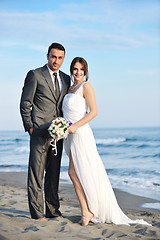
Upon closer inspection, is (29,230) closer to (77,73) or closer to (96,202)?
(96,202)

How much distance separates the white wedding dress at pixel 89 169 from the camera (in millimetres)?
3973

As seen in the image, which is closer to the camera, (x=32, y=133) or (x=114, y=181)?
(x=32, y=133)

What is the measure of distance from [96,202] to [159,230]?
849mm

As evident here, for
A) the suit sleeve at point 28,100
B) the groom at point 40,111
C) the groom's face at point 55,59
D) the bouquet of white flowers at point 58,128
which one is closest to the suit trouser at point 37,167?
the groom at point 40,111

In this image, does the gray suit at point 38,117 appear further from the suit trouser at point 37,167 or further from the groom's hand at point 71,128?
the groom's hand at point 71,128

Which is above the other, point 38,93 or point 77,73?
point 77,73

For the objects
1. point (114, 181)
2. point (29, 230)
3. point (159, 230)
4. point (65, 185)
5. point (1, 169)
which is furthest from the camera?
point (1, 169)

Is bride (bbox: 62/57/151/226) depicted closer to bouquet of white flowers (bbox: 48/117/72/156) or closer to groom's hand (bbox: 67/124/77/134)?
groom's hand (bbox: 67/124/77/134)

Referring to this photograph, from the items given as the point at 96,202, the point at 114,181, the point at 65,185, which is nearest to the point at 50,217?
the point at 96,202

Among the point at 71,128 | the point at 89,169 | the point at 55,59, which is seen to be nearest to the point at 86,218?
the point at 89,169

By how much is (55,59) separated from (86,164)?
1.47 meters

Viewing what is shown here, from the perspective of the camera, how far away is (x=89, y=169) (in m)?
4.00

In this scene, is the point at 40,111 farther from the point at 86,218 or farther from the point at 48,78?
the point at 86,218

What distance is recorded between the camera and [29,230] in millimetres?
3375
